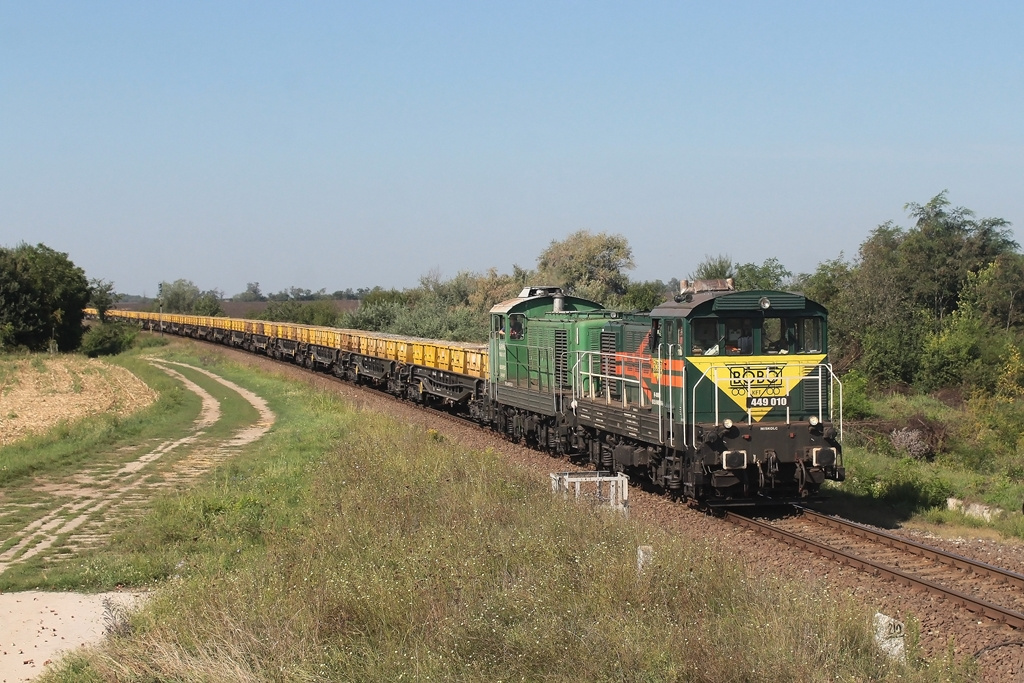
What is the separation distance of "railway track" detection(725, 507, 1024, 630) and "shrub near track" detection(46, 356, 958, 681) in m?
2.25

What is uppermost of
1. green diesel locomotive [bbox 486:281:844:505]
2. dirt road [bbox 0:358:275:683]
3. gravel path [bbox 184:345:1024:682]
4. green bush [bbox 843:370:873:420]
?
green diesel locomotive [bbox 486:281:844:505]

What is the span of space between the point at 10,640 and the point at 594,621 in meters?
5.62

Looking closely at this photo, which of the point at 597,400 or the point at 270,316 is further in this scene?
the point at 270,316

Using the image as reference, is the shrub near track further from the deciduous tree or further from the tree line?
the deciduous tree

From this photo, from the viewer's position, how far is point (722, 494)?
46.7 ft

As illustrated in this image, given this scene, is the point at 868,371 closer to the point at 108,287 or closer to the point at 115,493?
the point at 115,493

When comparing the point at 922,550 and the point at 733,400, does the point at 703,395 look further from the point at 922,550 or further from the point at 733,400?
the point at 922,550

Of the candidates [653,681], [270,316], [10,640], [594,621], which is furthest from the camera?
[270,316]

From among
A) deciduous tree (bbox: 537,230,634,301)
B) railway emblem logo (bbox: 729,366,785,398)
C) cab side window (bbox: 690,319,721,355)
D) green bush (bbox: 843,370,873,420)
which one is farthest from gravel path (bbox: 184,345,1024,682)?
deciduous tree (bbox: 537,230,634,301)

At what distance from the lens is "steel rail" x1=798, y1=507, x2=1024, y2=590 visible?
10.1 metres

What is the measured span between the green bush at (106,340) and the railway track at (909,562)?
6089cm

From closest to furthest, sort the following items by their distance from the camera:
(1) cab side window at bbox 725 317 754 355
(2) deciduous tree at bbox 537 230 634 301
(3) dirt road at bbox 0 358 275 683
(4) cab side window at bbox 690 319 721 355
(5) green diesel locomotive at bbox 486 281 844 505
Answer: (3) dirt road at bbox 0 358 275 683
(5) green diesel locomotive at bbox 486 281 844 505
(4) cab side window at bbox 690 319 721 355
(1) cab side window at bbox 725 317 754 355
(2) deciduous tree at bbox 537 230 634 301

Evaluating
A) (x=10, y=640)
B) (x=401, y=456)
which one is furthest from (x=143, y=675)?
(x=401, y=456)

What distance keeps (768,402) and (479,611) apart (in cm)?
740
